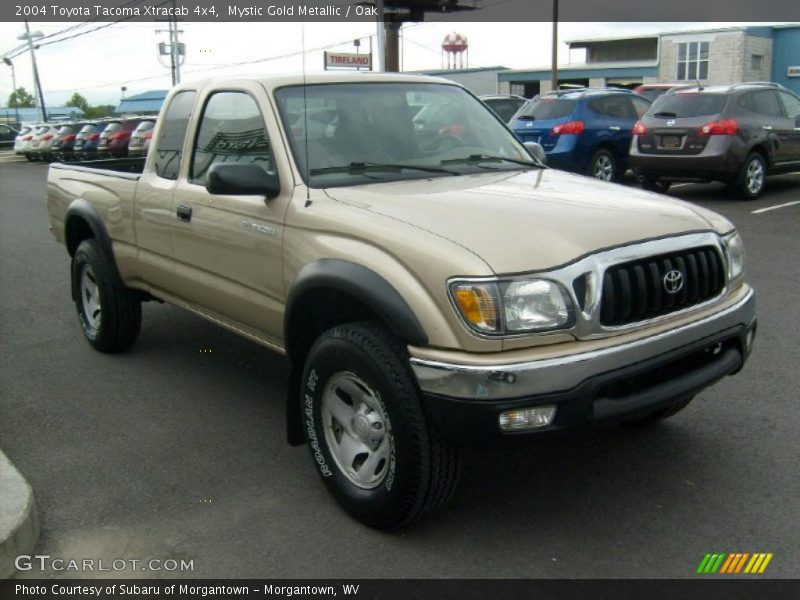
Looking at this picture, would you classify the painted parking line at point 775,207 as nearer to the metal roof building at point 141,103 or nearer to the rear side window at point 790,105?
the rear side window at point 790,105

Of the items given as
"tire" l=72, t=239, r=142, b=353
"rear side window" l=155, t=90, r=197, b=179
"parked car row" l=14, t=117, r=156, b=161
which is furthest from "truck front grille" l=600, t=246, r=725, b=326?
"parked car row" l=14, t=117, r=156, b=161

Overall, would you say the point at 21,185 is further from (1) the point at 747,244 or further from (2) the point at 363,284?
(2) the point at 363,284

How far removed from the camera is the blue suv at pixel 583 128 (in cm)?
1423

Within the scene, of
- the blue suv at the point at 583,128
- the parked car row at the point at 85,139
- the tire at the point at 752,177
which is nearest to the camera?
the tire at the point at 752,177

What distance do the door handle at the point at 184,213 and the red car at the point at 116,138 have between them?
2514cm

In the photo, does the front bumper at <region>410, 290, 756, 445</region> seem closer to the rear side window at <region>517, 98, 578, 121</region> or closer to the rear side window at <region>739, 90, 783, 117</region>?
the rear side window at <region>739, 90, 783, 117</region>

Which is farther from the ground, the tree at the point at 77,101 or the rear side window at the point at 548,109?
the rear side window at the point at 548,109

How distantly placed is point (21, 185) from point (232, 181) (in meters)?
21.3

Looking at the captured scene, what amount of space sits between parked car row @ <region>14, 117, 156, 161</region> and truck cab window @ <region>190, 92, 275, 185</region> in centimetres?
2113

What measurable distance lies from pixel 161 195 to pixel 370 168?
1.49 meters

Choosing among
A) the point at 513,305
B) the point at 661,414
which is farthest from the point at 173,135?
the point at 661,414

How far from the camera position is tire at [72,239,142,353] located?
19.1ft

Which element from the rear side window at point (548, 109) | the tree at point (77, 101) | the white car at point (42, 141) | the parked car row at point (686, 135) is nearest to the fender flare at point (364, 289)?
the parked car row at point (686, 135)

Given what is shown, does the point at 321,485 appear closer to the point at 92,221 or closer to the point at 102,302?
the point at 102,302
